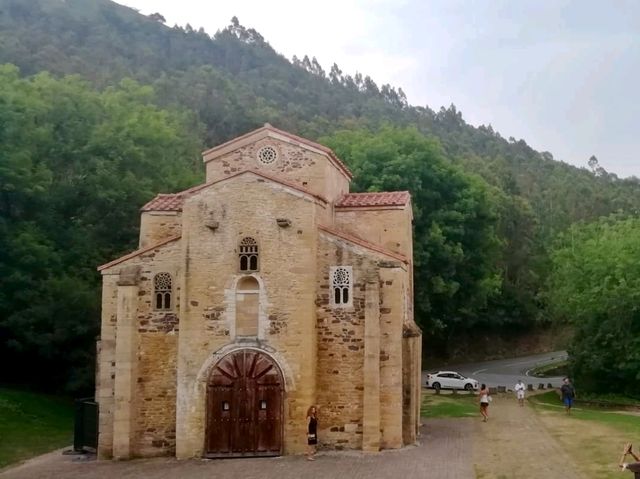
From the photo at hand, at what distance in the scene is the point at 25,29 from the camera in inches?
3738

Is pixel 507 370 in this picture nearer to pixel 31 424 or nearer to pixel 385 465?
pixel 31 424

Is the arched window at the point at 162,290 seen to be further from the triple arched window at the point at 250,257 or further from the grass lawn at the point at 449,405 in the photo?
the grass lawn at the point at 449,405

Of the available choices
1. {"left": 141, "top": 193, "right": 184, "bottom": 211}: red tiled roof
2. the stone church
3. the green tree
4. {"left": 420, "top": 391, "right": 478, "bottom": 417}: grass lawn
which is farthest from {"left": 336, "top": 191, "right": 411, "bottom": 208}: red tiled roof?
the green tree

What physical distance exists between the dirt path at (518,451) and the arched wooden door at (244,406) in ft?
19.0

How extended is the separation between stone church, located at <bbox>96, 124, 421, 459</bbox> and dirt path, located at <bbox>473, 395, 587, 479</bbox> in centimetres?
268

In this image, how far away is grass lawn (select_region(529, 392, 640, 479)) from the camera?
18.4 m

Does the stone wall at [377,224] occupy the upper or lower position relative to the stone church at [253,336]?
upper

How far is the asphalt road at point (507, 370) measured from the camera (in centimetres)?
4609

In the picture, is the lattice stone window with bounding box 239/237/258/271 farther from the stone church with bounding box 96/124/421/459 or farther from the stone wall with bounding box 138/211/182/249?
the stone wall with bounding box 138/211/182/249

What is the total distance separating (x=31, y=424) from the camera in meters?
27.5

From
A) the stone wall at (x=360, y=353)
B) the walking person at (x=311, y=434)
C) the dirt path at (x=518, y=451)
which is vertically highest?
the stone wall at (x=360, y=353)

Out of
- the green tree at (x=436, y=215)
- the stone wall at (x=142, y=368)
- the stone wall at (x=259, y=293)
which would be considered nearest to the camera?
the stone wall at (x=259, y=293)

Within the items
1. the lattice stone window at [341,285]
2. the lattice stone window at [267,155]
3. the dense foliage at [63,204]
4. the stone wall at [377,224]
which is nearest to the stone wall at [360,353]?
the lattice stone window at [341,285]

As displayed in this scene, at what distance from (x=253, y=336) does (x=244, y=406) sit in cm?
202
